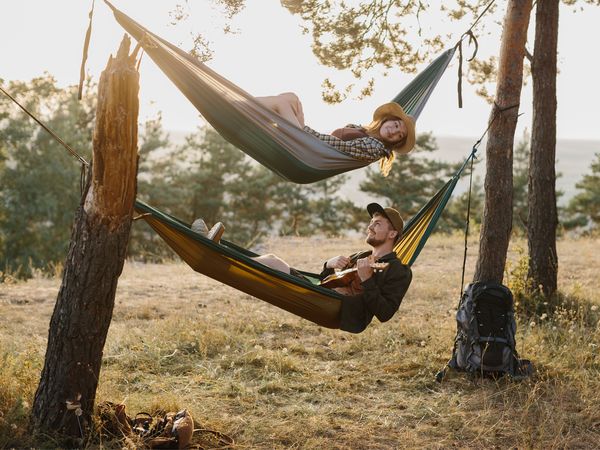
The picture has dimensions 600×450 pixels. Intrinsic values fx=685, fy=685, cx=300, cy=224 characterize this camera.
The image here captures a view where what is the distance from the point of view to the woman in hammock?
10.8 ft

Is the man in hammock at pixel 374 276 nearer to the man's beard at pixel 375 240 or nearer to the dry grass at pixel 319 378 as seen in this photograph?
the man's beard at pixel 375 240

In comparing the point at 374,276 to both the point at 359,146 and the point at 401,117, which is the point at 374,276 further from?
the point at 401,117

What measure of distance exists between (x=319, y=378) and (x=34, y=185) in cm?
1371

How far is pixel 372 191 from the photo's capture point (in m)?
19.2

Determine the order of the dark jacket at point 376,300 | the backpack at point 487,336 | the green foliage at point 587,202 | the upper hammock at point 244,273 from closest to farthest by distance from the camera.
→ 1. the upper hammock at point 244,273
2. the dark jacket at point 376,300
3. the backpack at point 487,336
4. the green foliage at point 587,202

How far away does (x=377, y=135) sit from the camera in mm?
3529

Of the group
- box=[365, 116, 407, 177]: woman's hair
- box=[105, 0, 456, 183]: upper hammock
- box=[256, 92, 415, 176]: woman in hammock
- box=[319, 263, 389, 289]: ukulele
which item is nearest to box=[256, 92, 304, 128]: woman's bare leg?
box=[256, 92, 415, 176]: woman in hammock

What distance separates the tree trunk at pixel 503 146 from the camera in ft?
12.3

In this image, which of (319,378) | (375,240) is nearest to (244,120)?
(375,240)

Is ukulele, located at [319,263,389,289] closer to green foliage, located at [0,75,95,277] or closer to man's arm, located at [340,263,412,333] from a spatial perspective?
Answer: man's arm, located at [340,263,412,333]

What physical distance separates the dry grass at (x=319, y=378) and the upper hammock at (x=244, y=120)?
1078mm

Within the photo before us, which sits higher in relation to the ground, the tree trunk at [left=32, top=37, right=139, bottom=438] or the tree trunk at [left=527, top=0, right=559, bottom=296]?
the tree trunk at [left=527, top=0, right=559, bottom=296]

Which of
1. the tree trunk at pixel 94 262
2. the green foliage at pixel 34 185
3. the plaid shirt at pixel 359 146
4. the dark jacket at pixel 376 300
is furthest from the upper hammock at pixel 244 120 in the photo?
the green foliage at pixel 34 185

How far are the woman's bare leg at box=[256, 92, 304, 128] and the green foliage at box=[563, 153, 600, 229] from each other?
1791cm
